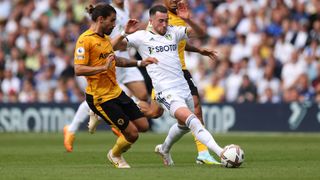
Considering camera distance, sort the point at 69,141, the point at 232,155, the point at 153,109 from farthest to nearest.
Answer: the point at 69,141 → the point at 153,109 → the point at 232,155

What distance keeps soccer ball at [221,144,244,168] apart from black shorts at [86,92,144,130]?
5.53ft

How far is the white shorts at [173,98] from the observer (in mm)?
12725

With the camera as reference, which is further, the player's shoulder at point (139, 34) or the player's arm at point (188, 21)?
the player's arm at point (188, 21)

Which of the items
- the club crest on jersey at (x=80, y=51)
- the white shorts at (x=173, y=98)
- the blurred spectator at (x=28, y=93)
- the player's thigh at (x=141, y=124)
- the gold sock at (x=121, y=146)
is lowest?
the blurred spectator at (x=28, y=93)

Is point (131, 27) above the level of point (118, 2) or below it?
above

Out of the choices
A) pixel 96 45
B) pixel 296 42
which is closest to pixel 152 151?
pixel 96 45

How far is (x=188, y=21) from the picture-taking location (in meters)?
13.9

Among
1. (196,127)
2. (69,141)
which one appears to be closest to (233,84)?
(69,141)

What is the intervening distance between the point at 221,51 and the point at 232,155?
555 inches

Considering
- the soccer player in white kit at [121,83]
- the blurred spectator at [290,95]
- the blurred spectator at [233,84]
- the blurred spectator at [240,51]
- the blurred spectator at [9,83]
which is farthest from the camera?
the blurred spectator at [9,83]

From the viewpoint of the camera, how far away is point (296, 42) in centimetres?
2470

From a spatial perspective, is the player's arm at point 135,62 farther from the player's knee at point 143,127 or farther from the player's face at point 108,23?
the player's knee at point 143,127

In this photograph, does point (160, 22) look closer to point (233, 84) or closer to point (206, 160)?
point (206, 160)

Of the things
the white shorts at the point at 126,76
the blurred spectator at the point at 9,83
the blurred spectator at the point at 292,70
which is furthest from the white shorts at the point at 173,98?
the blurred spectator at the point at 9,83
